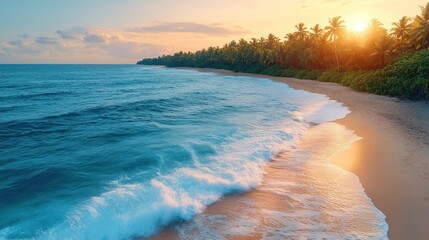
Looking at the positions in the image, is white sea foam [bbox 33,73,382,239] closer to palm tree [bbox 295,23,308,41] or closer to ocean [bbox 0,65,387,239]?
ocean [bbox 0,65,387,239]

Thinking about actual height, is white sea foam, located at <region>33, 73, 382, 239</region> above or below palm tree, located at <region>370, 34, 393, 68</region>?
below

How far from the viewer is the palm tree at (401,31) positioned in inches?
1710

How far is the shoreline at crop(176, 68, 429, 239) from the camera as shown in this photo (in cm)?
751

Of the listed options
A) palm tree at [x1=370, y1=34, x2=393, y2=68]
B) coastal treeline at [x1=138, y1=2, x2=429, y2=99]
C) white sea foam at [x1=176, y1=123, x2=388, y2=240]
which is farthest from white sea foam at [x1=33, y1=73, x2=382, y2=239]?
palm tree at [x1=370, y1=34, x2=393, y2=68]

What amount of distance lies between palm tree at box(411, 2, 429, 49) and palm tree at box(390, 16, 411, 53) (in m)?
2.85

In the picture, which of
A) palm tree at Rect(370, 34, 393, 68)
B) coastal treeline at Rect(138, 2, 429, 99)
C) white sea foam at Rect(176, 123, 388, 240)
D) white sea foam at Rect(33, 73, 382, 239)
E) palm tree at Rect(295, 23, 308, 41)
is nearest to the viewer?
white sea foam at Rect(176, 123, 388, 240)

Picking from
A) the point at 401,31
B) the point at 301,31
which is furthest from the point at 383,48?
the point at 301,31

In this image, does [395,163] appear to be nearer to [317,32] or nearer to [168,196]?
[168,196]

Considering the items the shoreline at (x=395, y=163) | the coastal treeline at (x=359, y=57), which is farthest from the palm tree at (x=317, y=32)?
the shoreline at (x=395, y=163)

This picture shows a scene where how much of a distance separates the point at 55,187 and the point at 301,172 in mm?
8232

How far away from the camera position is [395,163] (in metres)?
11.3

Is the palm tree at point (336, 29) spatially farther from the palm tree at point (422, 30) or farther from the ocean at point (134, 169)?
the ocean at point (134, 169)

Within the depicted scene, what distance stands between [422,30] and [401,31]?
262 inches

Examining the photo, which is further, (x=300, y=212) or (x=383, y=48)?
(x=383, y=48)
